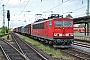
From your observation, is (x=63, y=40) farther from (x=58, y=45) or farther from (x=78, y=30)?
(x=78, y=30)

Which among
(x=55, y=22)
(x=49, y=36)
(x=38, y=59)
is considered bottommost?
(x=38, y=59)

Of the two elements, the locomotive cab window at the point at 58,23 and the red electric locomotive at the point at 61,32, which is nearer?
the red electric locomotive at the point at 61,32

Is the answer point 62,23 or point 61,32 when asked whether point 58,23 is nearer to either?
point 62,23

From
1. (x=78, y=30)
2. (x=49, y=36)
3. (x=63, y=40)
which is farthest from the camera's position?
(x=78, y=30)

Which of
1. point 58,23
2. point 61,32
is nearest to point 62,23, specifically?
point 58,23

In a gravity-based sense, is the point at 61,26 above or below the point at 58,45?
above

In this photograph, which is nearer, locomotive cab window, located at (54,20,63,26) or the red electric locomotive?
the red electric locomotive

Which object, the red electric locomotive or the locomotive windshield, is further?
the locomotive windshield

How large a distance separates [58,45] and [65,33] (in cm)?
144

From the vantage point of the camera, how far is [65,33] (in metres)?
20.7

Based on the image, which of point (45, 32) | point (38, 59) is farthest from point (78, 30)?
point (38, 59)

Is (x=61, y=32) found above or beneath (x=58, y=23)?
beneath

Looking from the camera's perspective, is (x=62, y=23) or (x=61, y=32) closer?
(x=61, y=32)

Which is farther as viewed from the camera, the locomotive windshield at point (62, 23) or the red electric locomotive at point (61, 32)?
the locomotive windshield at point (62, 23)
